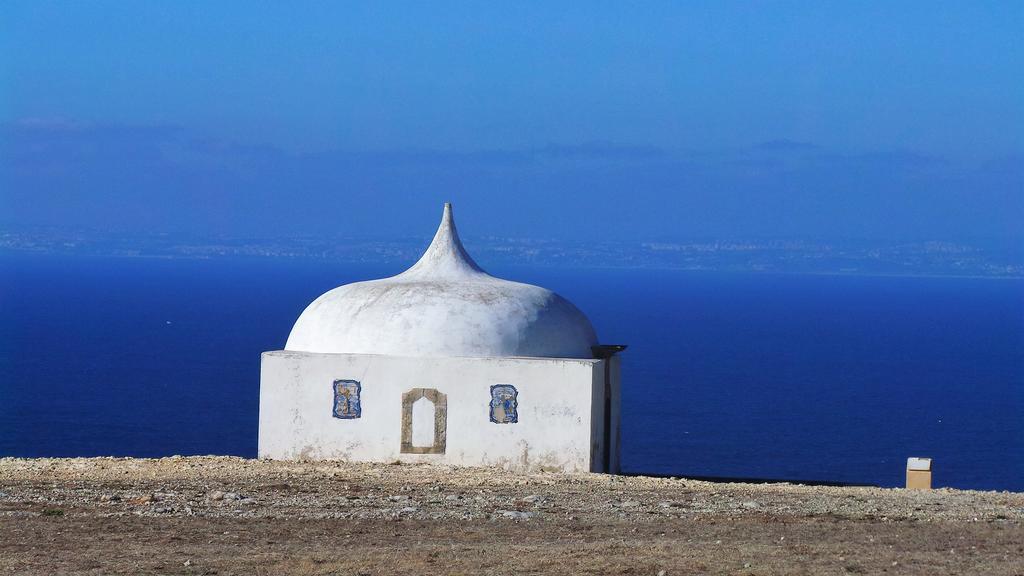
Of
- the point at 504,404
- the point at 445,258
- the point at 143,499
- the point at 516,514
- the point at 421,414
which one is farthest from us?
the point at 445,258

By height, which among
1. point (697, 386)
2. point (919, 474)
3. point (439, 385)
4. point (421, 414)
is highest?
point (439, 385)

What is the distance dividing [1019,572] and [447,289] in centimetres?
1093

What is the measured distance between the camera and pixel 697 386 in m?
74.8

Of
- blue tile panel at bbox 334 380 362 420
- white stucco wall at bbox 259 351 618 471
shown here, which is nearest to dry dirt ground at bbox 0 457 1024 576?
white stucco wall at bbox 259 351 618 471

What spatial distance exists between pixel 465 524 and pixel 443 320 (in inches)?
255

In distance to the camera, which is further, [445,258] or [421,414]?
[445,258]

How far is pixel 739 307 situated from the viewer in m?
161

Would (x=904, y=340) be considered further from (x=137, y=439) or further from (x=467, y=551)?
(x=467, y=551)

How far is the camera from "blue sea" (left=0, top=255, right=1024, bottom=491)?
5131 centimetres

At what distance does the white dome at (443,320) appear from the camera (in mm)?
22953

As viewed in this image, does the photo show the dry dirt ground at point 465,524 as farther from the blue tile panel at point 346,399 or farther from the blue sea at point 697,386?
the blue sea at point 697,386

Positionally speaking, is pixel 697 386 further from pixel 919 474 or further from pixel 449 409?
pixel 449 409

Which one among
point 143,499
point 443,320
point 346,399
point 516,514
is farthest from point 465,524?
point 443,320

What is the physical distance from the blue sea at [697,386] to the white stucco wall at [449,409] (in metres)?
19.2
